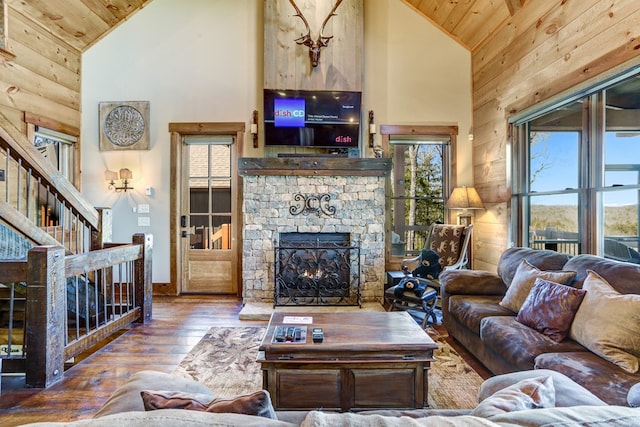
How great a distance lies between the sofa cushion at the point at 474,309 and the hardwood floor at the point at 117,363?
0.33m

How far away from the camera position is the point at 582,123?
296 centimetres

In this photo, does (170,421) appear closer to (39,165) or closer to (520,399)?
(520,399)

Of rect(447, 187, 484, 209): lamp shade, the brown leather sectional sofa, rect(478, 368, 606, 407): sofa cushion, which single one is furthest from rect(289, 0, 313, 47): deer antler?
rect(478, 368, 606, 407): sofa cushion

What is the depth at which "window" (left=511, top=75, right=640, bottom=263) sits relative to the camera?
2580 millimetres

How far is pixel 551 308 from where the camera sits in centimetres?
220

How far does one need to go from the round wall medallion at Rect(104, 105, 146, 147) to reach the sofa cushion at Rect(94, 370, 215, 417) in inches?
173

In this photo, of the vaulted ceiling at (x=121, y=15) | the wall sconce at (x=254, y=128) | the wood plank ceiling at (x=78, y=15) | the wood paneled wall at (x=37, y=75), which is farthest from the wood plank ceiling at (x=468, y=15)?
the wood paneled wall at (x=37, y=75)

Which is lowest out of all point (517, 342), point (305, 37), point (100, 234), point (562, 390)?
point (517, 342)

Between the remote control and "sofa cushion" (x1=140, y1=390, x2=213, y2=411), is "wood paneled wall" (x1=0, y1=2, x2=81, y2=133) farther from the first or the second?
"sofa cushion" (x1=140, y1=390, x2=213, y2=411)

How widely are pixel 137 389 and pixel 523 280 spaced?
2697 millimetres

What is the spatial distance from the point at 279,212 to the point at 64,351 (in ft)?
8.42

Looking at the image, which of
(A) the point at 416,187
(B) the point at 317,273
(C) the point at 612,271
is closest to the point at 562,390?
(C) the point at 612,271

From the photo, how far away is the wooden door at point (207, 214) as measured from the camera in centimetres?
493

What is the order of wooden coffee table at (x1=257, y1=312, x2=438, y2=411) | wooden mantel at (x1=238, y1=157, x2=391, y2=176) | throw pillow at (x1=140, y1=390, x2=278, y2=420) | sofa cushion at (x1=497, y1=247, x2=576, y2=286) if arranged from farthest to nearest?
wooden mantel at (x1=238, y1=157, x2=391, y2=176) < sofa cushion at (x1=497, y1=247, x2=576, y2=286) < wooden coffee table at (x1=257, y1=312, x2=438, y2=411) < throw pillow at (x1=140, y1=390, x2=278, y2=420)
